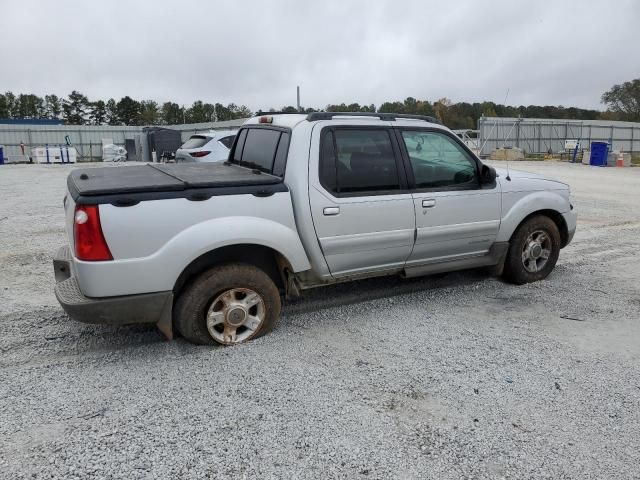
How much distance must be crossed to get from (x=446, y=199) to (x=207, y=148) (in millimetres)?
9172

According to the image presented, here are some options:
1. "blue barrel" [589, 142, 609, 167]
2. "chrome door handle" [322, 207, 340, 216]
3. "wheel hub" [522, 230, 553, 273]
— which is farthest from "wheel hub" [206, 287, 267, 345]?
"blue barrel" [589, 142, 609, 167]

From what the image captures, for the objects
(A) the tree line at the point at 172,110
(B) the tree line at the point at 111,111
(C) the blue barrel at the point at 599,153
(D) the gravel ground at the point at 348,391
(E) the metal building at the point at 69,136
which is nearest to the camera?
(D) the gravel ground at the point at 348,391

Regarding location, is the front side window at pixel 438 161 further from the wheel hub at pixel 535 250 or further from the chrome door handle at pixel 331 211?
the wheel hub at pixel 535 250

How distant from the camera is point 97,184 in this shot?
3709 millimetres

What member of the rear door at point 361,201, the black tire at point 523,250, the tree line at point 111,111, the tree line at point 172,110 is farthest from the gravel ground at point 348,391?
the tree line at point 111,111

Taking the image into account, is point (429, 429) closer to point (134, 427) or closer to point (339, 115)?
point (134, 427)

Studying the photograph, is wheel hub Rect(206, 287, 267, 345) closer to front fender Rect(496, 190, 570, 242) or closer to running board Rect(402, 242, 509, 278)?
running board Rect(402, 242, 509, 278)

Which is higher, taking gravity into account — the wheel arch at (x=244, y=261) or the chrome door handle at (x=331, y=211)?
the chrome door handle at (x=331, y=211)

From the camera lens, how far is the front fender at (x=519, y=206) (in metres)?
5.27

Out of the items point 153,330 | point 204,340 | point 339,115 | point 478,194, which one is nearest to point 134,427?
point 204,340

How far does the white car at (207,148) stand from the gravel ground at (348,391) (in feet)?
24.9

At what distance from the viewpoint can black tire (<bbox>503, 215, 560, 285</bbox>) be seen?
5.49 m

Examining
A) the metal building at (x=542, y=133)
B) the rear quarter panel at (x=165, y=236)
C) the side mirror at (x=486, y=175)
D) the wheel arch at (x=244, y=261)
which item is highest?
the metal building at (x=542, y=133)

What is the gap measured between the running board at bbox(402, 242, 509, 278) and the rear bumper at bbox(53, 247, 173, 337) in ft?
7.48
